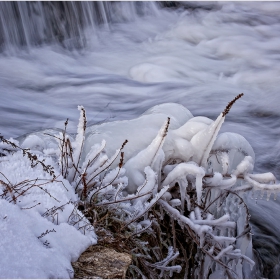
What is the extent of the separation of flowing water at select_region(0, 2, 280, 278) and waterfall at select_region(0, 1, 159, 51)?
2 cm

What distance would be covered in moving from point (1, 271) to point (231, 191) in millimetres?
1497

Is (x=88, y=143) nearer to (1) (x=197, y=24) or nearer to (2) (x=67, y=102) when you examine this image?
(2) (x=67, y=102)

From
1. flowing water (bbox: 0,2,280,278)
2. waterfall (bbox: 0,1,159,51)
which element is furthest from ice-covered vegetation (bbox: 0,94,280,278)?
waterfall (bbox: 0,1,159,51)

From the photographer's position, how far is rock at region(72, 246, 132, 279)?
1818mm

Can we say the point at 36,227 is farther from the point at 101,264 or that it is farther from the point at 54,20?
the point at 54,20

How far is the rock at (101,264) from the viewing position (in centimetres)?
182

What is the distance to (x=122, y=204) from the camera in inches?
93.7

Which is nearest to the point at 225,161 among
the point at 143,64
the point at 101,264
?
the point at 101,264

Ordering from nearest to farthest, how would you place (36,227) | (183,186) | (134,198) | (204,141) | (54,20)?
(36,227) → (134,198) → (183,186) → (204,141) → (54,20)

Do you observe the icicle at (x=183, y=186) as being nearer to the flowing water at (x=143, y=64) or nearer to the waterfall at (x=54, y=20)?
the flowing water at (x=143, y=64)

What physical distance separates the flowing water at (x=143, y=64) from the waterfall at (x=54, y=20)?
0.06 feet

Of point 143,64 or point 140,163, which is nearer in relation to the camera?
point 140,163

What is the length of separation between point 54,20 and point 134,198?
654 centimetres

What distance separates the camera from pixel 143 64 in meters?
7.87
